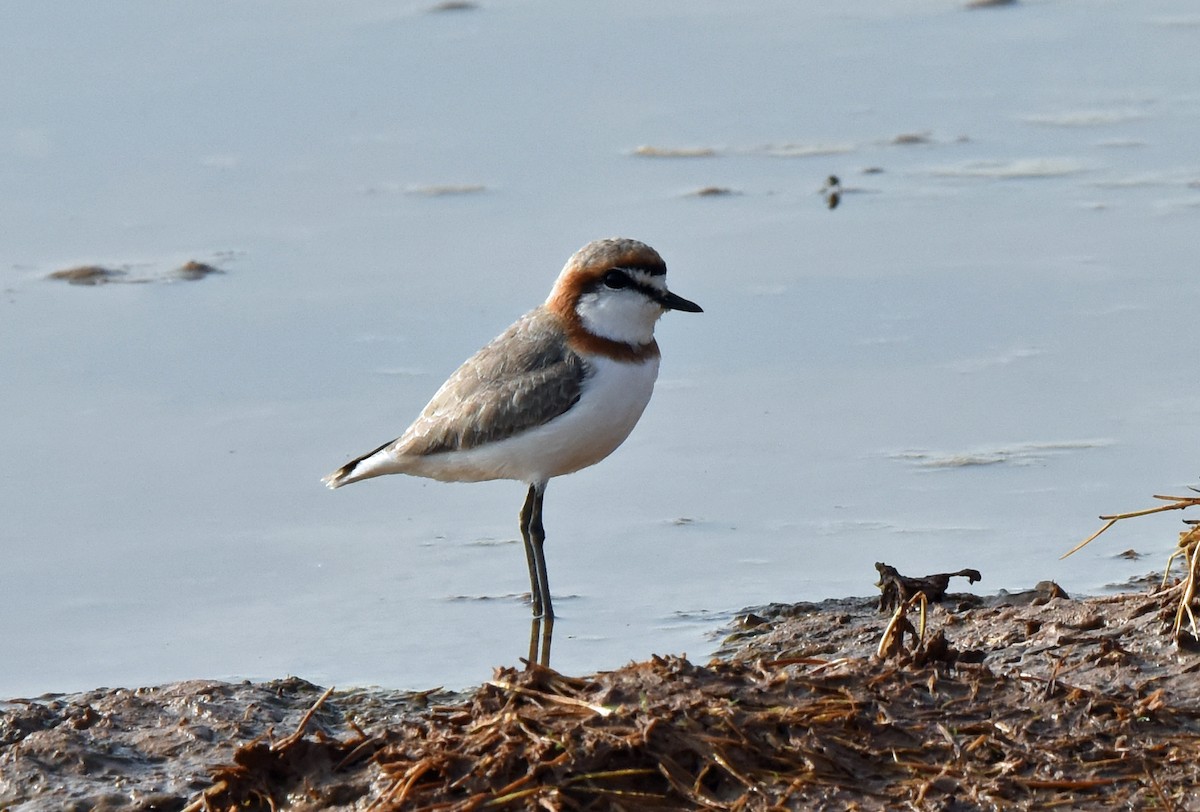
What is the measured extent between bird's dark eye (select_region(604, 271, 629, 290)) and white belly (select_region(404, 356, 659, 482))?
0.32 m

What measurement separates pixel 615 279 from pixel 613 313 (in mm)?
137

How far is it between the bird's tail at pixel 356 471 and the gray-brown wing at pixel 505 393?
0.12 metres

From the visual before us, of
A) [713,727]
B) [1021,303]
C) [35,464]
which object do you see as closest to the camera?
[713,727]

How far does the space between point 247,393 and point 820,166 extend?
A: 14.3ft

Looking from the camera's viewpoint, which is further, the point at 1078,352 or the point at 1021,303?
the point at 1021,303

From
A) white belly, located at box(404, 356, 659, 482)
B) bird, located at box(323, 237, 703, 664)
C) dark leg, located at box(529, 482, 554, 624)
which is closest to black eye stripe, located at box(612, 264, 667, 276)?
bird, located at box(323, 237, 703, 664)

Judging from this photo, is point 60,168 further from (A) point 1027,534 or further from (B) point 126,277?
(A) point 1027,534

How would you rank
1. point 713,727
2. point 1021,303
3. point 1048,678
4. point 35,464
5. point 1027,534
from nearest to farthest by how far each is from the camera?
1. point 713,727
2. point 1048,678
3. point 1027,534
4. point 35,464
5. point 1021,303

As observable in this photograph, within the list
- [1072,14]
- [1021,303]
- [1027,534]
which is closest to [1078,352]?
[1021,303]

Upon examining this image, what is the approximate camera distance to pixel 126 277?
10578 mm

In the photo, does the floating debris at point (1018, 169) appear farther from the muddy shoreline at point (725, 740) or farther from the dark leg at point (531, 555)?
the muddy shoreline at point (725, 740)

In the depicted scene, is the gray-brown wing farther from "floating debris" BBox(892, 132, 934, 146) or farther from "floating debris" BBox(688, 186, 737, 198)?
"floating debris" BBox(892, 132, 934, 146)

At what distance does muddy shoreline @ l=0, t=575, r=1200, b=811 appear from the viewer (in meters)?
4.60

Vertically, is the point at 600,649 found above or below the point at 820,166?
below
